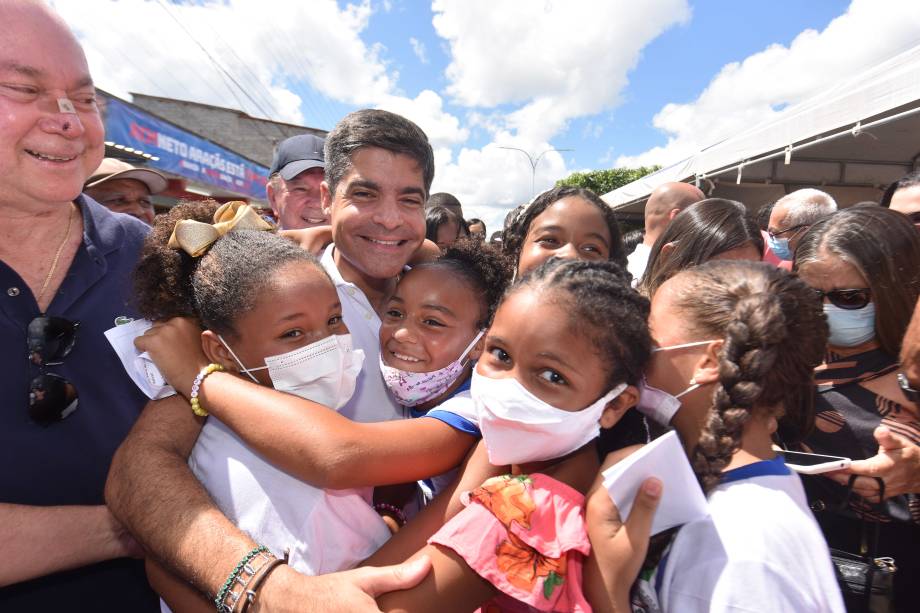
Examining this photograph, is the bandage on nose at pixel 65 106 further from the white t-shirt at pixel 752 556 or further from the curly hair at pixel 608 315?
the white t-shirt at pixel 752 556

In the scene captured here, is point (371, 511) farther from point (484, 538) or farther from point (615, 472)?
point (615, 472)

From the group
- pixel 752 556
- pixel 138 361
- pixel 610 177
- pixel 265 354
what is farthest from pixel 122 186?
pixel 610 177

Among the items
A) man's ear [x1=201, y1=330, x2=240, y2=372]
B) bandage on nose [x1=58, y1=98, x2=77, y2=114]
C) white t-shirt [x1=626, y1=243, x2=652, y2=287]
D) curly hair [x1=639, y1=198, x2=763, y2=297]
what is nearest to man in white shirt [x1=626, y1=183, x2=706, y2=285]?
white t-shirt [x1=626, y1=243, x2=652, y2=287]

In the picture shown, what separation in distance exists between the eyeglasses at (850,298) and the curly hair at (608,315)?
113 cm

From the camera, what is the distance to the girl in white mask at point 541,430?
1.18 meters

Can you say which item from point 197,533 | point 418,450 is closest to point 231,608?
point 197,533

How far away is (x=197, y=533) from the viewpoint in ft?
4.54

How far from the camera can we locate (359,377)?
212 centimetres

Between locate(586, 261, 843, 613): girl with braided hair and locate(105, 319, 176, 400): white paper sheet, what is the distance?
140 centimetres

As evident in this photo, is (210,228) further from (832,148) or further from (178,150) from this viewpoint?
(178,150)

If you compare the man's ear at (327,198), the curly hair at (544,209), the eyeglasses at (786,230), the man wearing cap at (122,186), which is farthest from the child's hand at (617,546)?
the eyeglasses at (786,230)

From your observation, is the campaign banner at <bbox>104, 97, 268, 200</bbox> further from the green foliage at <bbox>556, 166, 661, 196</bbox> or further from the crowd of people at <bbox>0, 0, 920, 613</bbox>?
the green foliage at <bbox>556, 166, 661, 196</bbox>

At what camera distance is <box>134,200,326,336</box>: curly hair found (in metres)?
1.68

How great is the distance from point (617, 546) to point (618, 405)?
0.38 m
